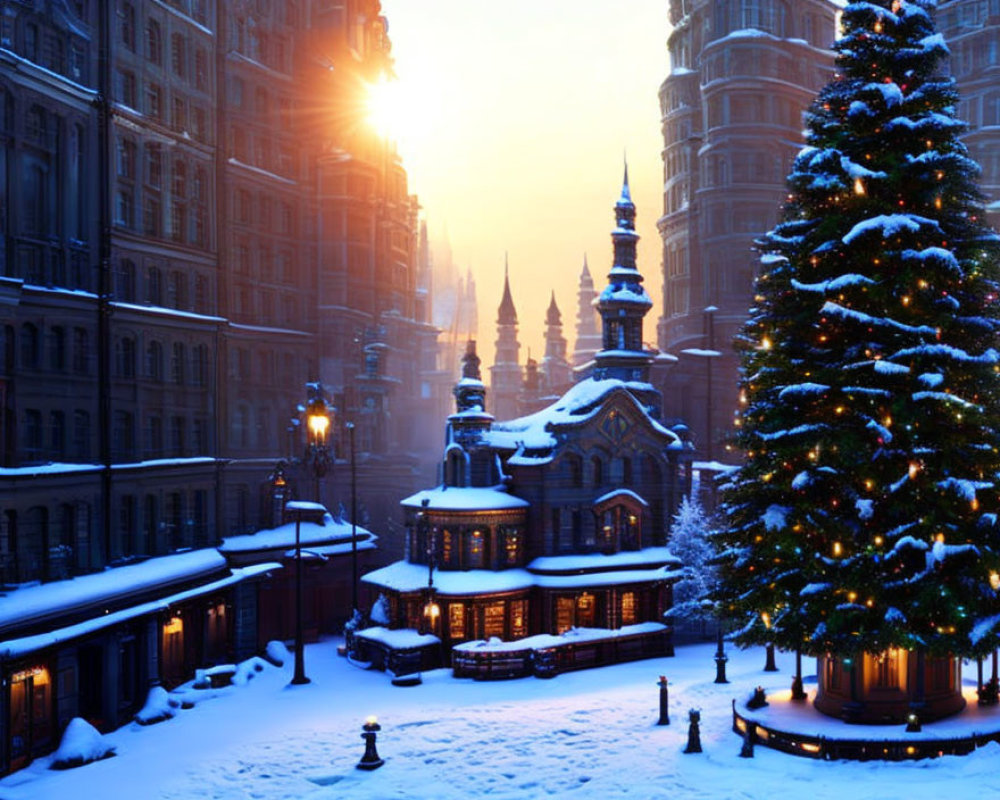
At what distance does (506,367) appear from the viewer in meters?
98.2

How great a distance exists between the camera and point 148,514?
3191cm

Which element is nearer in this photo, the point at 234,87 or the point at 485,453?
the point at 485,453

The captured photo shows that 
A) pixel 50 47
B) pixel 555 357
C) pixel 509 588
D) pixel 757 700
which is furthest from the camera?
pixel 555 357

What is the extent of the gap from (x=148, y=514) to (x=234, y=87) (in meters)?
21.5

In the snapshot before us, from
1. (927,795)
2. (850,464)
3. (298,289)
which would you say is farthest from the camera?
(298,289)

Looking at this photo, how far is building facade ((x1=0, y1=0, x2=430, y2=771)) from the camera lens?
1011 inches

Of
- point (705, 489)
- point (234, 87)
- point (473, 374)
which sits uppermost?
point (234, 87)

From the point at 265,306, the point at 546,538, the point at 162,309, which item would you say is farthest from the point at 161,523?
the point at 546,538

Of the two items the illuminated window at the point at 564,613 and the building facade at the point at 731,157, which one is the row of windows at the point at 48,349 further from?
the building facade at the point at 731,157

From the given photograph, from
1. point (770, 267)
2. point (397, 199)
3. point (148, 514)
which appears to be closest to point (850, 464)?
point (770, 267)

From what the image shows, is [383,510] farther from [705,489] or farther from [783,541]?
[783,541]

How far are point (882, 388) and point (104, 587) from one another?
23.0 m

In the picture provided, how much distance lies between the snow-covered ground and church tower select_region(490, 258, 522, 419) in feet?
227

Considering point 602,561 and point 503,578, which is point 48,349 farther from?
point 602,561
